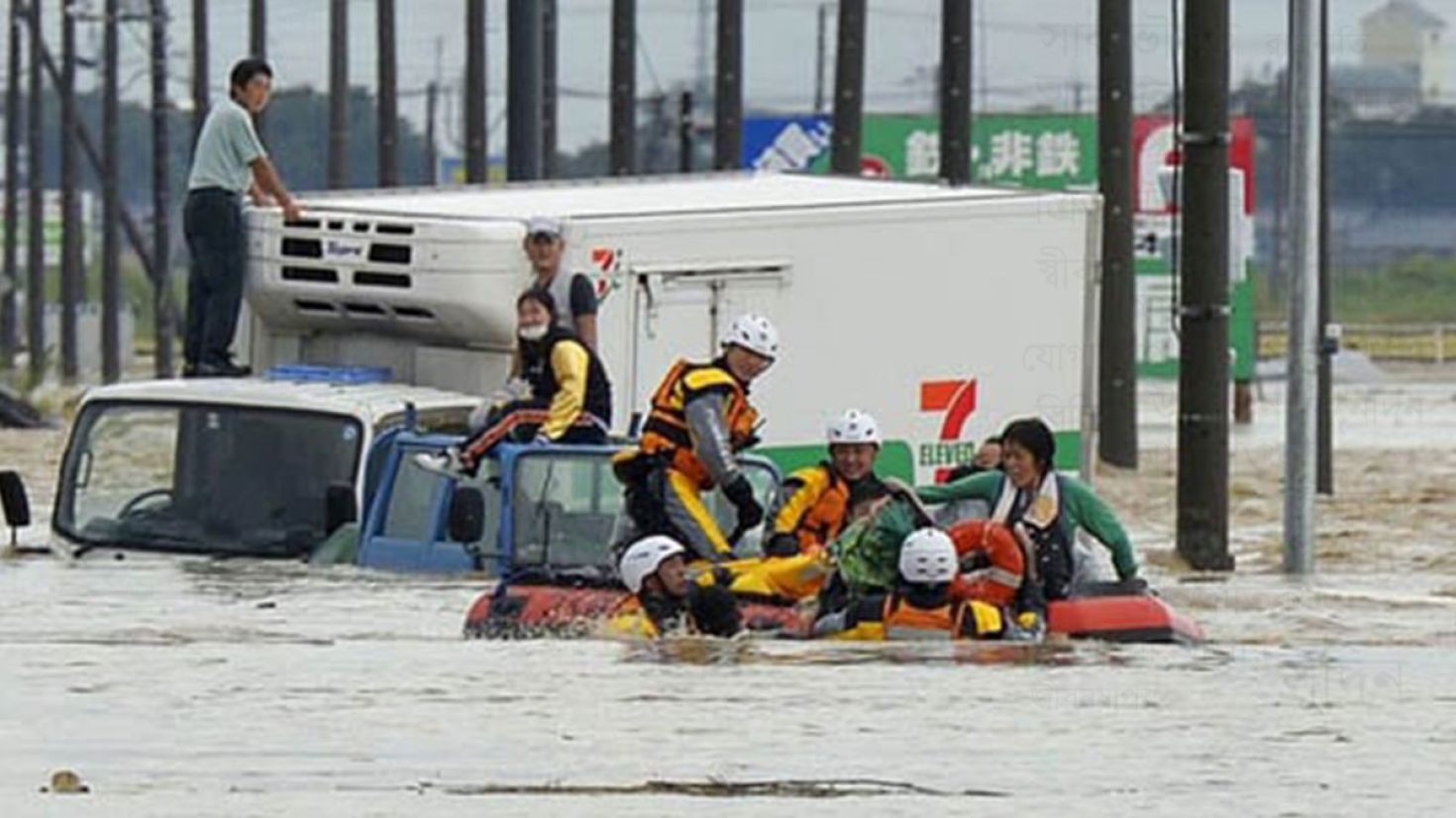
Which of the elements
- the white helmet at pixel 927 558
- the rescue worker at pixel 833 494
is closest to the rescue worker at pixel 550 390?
the rescue worker at pixel 833 494

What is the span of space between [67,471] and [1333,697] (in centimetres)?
830

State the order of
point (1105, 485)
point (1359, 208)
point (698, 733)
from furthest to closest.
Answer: point (1359, 208), point (1105, 485), point (698, 733)

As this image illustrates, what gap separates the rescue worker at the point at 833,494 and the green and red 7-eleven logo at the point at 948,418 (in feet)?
19.0

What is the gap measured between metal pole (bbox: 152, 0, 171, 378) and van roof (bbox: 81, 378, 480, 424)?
3753 cm

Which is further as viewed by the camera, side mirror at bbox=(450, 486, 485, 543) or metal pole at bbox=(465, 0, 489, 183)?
metal pole at bbox=(465, 0, 489, 183)

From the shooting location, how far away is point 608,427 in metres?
22.1

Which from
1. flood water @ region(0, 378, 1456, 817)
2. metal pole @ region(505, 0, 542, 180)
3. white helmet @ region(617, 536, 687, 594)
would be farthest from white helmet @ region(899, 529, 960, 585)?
metal pole @ region(505, 0, 542, 180)

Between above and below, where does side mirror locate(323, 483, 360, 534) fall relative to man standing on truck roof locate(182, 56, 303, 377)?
below

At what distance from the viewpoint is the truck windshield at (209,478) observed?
849 inches

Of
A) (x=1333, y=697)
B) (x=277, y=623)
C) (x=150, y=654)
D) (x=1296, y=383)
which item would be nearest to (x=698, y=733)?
(x=1333, y=697)

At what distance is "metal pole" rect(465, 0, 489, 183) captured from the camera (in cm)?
5694

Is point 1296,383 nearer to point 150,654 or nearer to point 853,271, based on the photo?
point 853,271

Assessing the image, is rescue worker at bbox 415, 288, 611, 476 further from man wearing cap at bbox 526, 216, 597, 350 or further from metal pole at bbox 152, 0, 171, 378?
metal pole at bbox 152, 0, 171, 378

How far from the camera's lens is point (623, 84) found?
51.1m
